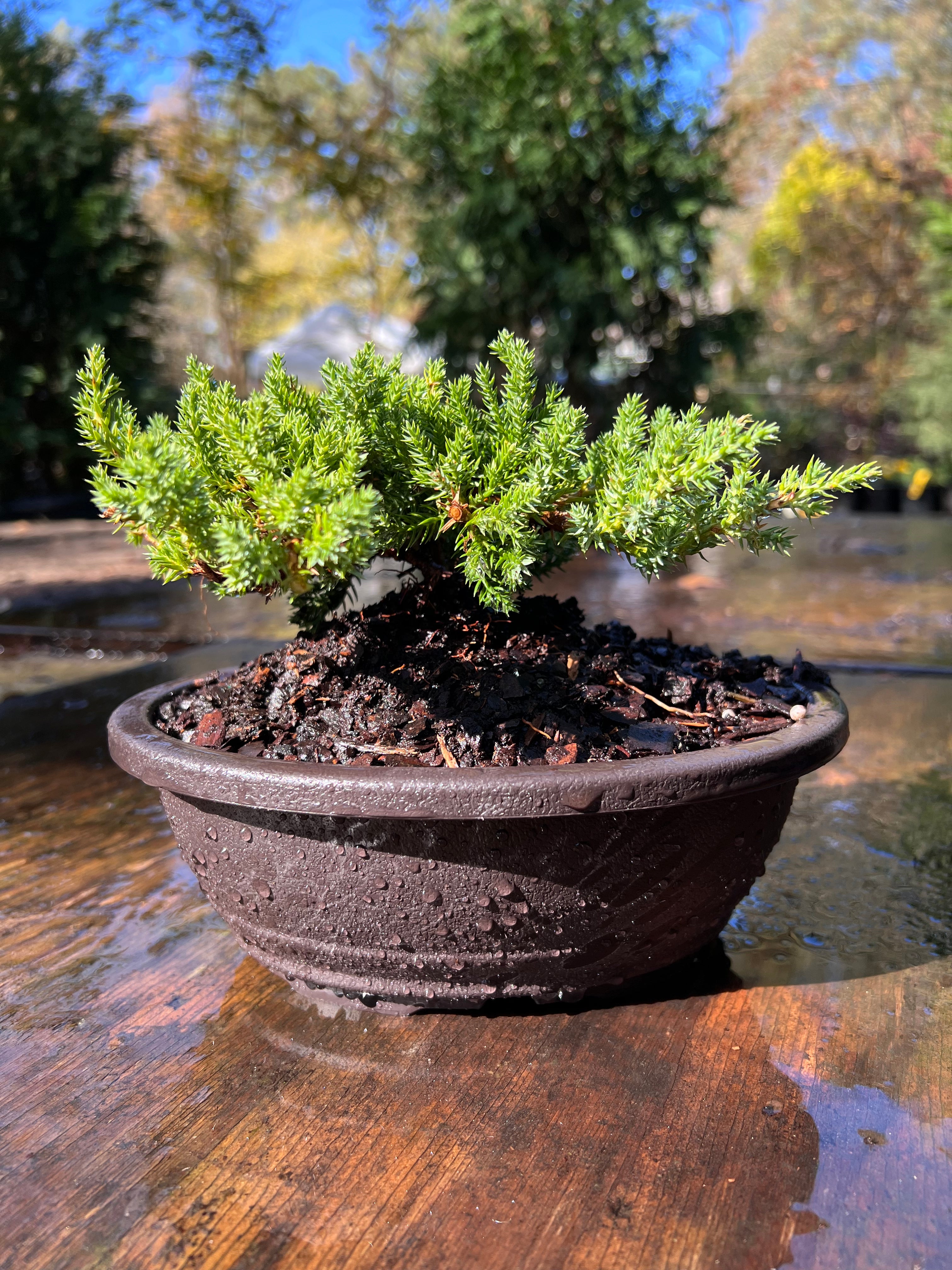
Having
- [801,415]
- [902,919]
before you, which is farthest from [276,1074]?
[801,415]

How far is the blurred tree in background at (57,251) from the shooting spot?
8820 millimetres

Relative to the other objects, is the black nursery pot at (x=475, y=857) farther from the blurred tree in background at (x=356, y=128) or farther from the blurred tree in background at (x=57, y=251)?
the blurred tree in background at (x=356, y=128)

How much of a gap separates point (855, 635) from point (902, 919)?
3193 millimetres

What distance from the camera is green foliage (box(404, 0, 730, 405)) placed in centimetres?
857

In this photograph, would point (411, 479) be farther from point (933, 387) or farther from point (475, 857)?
point (933, 387)

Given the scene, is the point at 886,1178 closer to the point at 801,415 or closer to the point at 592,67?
the point at 592,67

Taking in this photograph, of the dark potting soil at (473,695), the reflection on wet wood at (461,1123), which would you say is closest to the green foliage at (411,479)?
the dark potting soil at (473,695)

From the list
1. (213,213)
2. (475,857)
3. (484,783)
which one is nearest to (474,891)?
(475,857)

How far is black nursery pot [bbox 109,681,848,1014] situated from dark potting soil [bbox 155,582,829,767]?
10 centimetres

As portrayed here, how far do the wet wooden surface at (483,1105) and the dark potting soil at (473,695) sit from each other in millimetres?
481

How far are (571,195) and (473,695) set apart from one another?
8.28 metres

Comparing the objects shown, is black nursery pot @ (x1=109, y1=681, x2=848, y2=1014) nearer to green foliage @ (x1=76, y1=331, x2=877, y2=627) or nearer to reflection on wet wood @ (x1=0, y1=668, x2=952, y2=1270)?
reflection on wet wood @ (x1=0, y1=668, x2=952, y2=1270)

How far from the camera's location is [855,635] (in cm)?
504

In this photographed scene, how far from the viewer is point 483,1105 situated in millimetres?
1481
